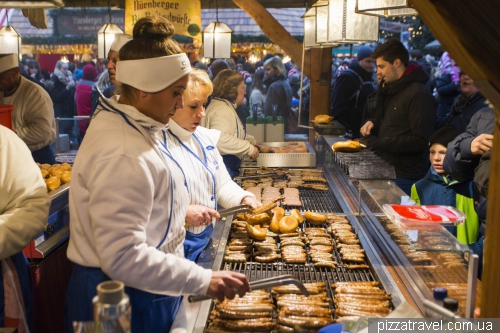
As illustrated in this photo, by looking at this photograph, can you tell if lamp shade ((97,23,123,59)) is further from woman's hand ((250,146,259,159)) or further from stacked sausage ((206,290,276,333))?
stacked sausage ((206,290,276,333))

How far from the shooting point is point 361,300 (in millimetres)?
2562

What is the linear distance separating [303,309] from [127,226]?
0.98 m

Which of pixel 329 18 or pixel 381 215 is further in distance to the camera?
pixel 329 18

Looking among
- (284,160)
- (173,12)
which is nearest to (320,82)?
(284,160)

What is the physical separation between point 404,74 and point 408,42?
1346 cm

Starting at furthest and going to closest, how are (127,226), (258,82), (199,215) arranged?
(258,82) < (199,215) < (127,226)

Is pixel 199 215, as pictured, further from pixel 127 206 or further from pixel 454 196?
pixel 454 196

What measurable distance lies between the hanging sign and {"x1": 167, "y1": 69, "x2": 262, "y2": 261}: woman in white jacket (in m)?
3.91

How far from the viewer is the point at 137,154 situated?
219 centimetres

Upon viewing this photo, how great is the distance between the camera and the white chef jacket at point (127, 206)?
6.86ft

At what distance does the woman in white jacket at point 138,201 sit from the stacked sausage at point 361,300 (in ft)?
1.91

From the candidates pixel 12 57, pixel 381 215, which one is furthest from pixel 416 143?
pixel 12 57

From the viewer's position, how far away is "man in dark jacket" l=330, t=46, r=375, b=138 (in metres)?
9.50

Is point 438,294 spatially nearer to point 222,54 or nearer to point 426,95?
point 426,95
